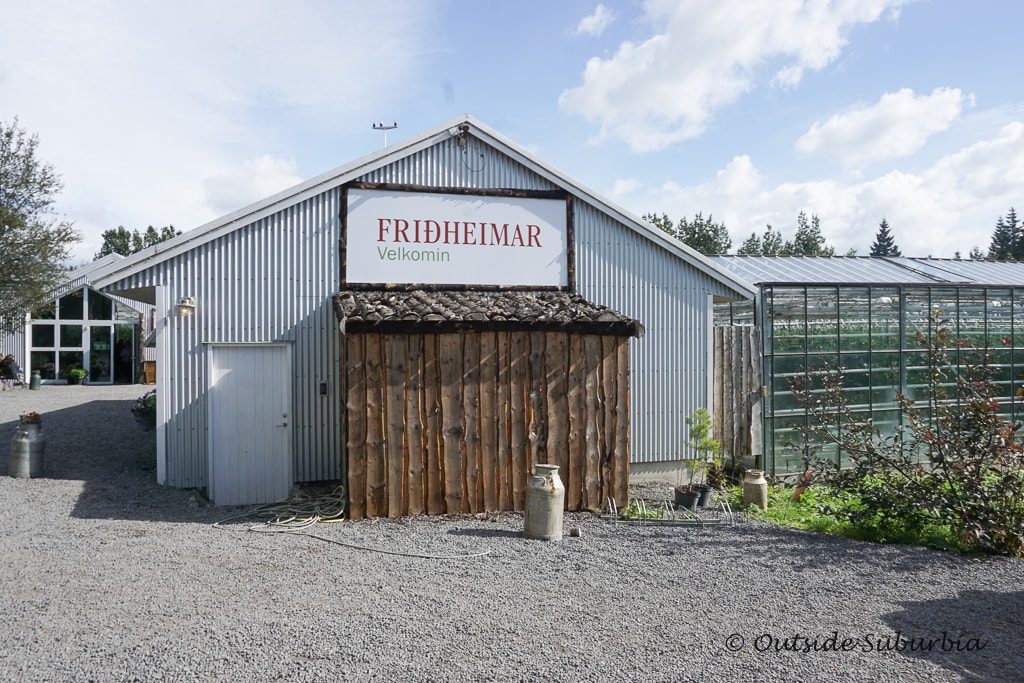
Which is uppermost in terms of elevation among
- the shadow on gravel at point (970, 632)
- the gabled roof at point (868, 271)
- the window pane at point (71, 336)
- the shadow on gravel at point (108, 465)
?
the gabled roof at point (868, 271)

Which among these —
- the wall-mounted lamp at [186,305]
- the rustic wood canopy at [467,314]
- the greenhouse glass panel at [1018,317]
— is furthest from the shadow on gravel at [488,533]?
the greenhouse glass panel at [1018,317]

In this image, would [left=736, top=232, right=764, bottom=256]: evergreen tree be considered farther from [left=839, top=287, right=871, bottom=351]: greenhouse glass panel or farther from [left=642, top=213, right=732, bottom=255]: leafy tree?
[left=839, top=287, right=871, bottom=351]: greenhouse glass panel

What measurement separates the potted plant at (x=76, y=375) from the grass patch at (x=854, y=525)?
2534 centimetres

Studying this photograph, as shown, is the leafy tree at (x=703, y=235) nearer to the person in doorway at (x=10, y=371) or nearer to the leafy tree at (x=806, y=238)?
the leafy tree at (x=806, y=238)

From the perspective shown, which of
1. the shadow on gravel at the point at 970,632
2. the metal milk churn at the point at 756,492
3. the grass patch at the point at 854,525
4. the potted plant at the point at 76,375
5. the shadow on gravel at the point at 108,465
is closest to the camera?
Result: the shadow on gravel at the point at 970,632

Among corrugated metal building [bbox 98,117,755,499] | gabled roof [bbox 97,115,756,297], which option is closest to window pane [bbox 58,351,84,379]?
corrugated metal building [bbox 98,117,755,499]

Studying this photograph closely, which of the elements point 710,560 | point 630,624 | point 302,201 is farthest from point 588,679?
point 302,201

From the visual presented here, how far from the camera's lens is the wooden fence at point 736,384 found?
1213 centimetres

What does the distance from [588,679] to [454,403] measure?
477 centimetres

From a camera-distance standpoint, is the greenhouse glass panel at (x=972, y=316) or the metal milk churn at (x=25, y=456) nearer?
the metal milk churn at (x=25, y=456)

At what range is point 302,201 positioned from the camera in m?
10.1

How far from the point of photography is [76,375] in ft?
88.8

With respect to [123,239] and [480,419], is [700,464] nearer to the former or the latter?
[480,419]

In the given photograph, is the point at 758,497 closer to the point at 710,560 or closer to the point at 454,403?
the point at 710,560
